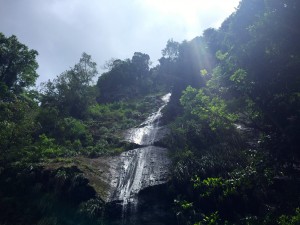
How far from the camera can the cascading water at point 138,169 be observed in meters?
18.8

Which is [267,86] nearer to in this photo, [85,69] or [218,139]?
[218,139]

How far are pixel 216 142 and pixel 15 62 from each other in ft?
90.6

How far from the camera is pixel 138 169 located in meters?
22.5

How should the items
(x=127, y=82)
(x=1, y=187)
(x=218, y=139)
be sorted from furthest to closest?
(x=127, y=82), (x=218, y=139), (x=1, y=187)

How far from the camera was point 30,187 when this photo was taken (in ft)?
63.8

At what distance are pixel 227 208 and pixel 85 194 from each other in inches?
311

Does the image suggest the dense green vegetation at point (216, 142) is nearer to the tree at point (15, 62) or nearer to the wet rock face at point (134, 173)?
the wet rock face at point (134, 173)

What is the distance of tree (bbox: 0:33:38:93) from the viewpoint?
3869 cm

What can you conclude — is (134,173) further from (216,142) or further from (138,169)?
(216,142)

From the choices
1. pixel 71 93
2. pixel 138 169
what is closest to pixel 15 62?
pixel 71 93

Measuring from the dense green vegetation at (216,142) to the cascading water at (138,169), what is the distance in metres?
1.15

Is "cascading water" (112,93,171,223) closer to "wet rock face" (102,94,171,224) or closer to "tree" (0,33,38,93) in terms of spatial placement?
"wet rock face" (102,94,171,224)

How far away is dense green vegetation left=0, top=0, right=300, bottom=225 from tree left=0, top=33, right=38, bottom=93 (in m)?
5.81

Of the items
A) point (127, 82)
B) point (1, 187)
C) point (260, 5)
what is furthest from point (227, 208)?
point (127, 82)
